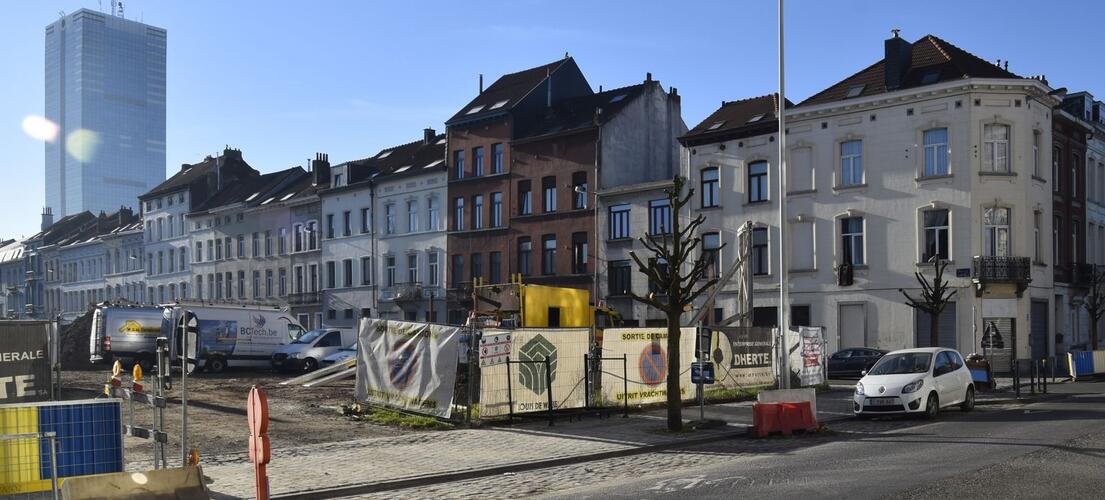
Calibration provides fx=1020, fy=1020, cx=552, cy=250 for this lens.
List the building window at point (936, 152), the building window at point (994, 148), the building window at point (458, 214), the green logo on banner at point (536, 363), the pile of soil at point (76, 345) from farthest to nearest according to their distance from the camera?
the building window at point (458, 214), the pile of soil at point (76, 345), the building window at point (936, 152), the building window at point (994, 148), the green logo on banner at point (536, 363)

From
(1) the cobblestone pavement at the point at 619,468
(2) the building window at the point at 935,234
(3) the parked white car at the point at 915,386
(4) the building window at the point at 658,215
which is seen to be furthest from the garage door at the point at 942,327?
(1) the cobblestone pavement at the point at 619,468

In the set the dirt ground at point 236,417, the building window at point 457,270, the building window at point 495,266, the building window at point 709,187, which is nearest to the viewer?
the dirt ground at point 236,417

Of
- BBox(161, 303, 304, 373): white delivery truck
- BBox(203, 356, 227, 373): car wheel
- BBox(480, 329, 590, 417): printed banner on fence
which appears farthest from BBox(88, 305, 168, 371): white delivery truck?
BBox(480, 329, 590, 417): printed banner on fence

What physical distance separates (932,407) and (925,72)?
23.5 metres

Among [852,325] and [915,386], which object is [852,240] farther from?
[915,386]

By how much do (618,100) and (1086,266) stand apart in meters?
22.6

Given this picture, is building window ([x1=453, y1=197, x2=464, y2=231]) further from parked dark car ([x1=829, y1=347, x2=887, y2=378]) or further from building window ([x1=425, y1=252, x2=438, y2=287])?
parked dark car ([x1=829, y1=347, x2=887, y2=378])

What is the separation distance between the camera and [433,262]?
58.0m

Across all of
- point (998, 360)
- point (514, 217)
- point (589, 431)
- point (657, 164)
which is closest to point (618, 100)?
point (657, 164)

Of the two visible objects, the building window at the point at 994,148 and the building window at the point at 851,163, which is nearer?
the building window at the point at 994,148

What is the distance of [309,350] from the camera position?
36781 mm

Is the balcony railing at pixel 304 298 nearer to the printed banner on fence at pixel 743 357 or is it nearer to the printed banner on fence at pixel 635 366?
the printed banner on fence at pixel 743 357

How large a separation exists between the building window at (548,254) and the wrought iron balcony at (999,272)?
20.8 meters

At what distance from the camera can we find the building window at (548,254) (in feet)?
171
